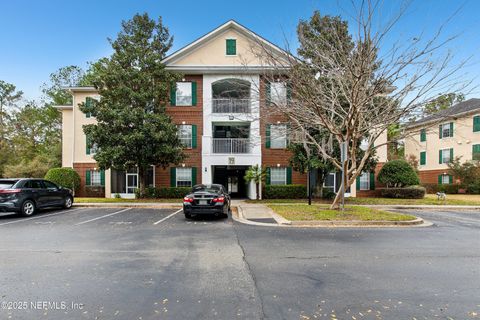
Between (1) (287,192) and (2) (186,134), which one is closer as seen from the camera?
(1) (287,192)

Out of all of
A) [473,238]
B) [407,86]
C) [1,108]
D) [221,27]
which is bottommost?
[473,238]

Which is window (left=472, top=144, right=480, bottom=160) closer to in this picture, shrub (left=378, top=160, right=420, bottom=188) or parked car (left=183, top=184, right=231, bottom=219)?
shrub (left=378, top=160, right=420, bottom=188)

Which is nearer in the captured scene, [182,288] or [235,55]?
[182,288]

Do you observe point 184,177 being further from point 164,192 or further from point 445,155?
point 445,155

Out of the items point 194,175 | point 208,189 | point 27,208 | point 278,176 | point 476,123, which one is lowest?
point 27,208

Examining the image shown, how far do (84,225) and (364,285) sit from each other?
30.6 ft

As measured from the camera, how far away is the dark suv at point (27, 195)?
10781mm

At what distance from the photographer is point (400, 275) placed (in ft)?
A: 15.6

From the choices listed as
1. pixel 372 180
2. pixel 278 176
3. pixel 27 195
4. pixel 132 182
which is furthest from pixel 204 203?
pixel 372 180

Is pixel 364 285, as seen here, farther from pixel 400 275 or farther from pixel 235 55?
pixel 235 55

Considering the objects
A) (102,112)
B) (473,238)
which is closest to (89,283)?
(473,238)

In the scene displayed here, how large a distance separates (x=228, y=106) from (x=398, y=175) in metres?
13.8

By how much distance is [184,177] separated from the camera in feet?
64.2

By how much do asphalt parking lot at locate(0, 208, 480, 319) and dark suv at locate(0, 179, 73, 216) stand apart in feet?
9.74
